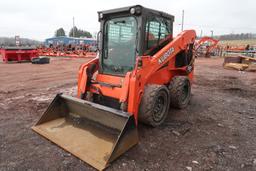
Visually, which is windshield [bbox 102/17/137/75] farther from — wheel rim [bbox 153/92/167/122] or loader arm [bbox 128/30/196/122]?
wheel rim [bbox 153/92/167/122]

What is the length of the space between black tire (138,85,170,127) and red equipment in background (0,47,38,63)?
47.7ft

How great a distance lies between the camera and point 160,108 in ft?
12.2

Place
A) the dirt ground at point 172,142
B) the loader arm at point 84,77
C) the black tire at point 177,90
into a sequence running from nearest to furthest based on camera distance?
the dirt ground at point 172,142 → the loader arm at point 84,77 → the black tire at point 177,90

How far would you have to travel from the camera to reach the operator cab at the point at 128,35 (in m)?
3.36

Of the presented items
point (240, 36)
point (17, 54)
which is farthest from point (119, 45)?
point (240, 36)

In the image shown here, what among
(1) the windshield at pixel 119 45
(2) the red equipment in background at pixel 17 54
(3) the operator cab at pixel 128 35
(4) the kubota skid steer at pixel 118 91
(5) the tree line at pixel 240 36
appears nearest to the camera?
(4) the kubota skid steer at pixel 118 91

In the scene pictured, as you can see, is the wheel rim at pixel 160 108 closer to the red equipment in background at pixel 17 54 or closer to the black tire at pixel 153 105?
the black tire at pixel 153 105

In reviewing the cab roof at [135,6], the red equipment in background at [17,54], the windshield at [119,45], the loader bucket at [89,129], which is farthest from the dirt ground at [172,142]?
the red equipment in background at [17,54]

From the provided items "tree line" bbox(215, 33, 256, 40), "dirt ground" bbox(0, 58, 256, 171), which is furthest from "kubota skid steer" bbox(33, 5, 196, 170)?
"tree line" bbox(215, 33, 256, 40)

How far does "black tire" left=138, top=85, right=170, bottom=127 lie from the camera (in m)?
3.21

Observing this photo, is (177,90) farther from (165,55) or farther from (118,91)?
(118,91)

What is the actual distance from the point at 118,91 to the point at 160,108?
37.9 inches

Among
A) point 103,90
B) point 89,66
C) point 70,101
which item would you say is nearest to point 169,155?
point 103,90

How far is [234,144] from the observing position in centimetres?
312
